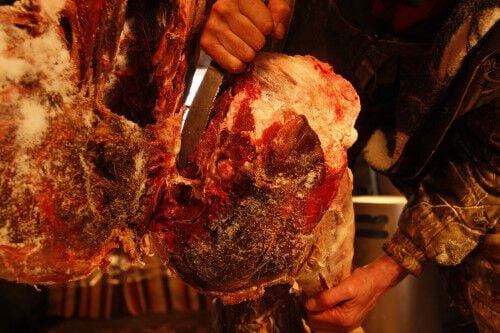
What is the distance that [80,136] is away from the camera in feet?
2.66

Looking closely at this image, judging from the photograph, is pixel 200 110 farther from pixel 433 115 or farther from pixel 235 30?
pixel 433 115

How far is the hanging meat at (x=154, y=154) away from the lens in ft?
2.47

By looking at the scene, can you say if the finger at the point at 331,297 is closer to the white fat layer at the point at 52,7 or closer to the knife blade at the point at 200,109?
the knife blade at the point at 200,109

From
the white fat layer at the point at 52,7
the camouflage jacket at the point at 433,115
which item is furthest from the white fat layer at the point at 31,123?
the camouflage jacket at the point at 433,115

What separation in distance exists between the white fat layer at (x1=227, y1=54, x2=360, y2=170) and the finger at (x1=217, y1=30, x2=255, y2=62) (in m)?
0.09

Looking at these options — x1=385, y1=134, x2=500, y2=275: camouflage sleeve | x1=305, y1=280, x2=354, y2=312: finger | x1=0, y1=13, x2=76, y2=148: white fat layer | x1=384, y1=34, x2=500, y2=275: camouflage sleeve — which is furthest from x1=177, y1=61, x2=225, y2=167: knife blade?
x1=385, y1=134, x2=500, y2=275: camouflage sleeve

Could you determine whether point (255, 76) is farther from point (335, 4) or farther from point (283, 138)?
point (335, 4)

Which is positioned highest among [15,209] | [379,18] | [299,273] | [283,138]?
[379,18]

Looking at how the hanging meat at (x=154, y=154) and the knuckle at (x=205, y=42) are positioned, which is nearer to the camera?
the hanging meat at (x=154, y=154)

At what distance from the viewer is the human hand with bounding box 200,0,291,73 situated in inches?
36.5

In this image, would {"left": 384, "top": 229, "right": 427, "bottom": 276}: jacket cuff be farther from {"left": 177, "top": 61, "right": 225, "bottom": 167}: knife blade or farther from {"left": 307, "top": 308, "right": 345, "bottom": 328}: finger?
{"left": 177, "top": 61, "right": 225, "bottom": 167}: knife blade

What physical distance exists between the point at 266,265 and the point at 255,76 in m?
0.47

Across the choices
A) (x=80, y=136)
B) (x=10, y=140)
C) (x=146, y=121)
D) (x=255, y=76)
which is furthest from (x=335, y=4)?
(x=10, y=140)

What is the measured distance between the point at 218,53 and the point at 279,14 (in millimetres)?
180
